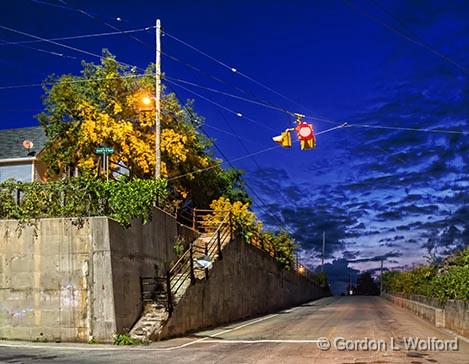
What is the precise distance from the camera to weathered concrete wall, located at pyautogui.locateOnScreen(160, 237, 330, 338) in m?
20.2

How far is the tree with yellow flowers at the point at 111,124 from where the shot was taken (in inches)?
1105

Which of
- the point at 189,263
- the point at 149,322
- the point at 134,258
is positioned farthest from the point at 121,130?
the point at 149,322

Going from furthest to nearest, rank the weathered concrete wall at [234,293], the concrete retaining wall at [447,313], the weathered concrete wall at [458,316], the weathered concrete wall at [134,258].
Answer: the weathered concrete wall at [234,293] < the concrete retaining wall at [447,313] < the weathered concrete wall at [458,316] < the weathered concrete wall at [134,258]

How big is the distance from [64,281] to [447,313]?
1379 cm

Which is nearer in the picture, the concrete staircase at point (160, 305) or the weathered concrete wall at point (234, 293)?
the concrete staircase at point (160, 305)

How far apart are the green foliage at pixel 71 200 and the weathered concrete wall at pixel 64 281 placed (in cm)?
45

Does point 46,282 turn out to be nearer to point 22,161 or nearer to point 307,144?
point 307,144

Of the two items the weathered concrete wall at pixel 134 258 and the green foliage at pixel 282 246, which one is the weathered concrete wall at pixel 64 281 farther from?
the green foliage at pixel 282 246

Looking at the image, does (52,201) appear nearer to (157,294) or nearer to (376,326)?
(157,294)

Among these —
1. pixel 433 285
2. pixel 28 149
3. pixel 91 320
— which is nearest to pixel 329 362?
pixel 91 320

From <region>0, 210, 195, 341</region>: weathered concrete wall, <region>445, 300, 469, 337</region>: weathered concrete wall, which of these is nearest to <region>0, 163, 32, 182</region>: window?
<region>0, 210, 195, 341</region>: weathered concrete wall

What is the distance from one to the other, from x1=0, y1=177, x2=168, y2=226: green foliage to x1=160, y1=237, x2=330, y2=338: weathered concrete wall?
3903 mm

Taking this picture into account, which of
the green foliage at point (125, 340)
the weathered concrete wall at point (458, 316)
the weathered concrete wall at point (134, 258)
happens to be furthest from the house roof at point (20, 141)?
the weathered concrete wall at point (458, 316)

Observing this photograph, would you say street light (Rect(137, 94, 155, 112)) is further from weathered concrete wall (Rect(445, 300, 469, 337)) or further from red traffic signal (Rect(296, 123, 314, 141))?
weathered concrete wall (Rect(445, 300, 469, 337))
